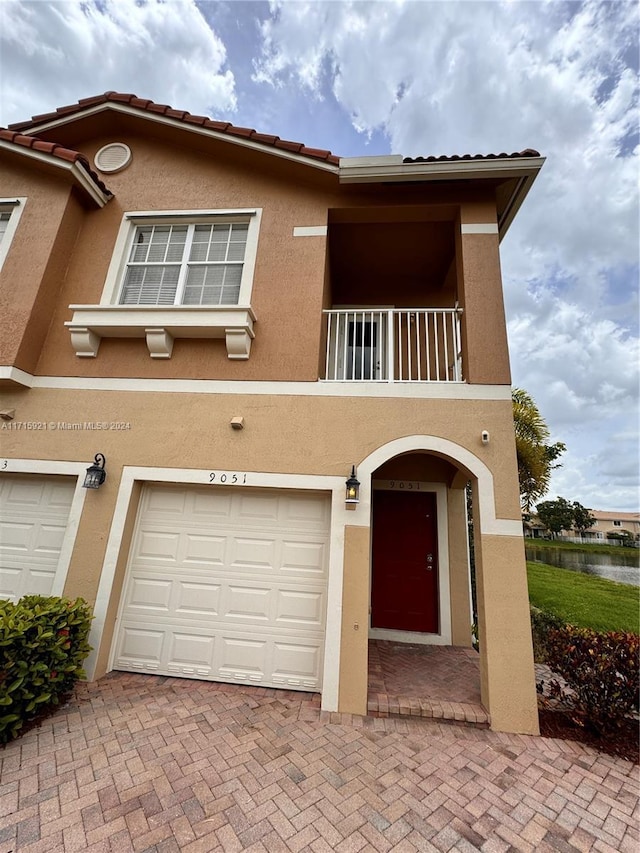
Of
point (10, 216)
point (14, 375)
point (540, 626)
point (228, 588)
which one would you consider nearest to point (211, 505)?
point (228, 588)

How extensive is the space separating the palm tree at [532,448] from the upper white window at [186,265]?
9245 mm

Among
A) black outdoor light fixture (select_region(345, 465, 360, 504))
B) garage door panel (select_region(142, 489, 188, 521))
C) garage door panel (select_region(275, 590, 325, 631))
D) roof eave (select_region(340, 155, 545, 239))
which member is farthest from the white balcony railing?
garage door panel (select_region(275, 590, 325, 631))

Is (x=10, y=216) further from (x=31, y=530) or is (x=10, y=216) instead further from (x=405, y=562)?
(x=405, y=562)

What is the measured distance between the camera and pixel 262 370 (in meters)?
5.36

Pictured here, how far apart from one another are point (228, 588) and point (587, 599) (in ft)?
44.2

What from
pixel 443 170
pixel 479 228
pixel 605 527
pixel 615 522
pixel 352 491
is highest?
pixel 443 170

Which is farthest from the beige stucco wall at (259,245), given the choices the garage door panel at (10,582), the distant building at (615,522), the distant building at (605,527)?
the distant building at (615,522)

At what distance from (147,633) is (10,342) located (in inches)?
193

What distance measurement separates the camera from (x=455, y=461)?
4.79 m

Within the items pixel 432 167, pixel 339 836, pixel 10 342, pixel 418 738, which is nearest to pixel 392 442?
pixel 418 738

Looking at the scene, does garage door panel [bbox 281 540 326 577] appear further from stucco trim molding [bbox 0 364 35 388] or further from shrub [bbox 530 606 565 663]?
stucco trim molding [bbox 0 364 35 388]

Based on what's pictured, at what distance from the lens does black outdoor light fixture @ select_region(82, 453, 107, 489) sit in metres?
4.96

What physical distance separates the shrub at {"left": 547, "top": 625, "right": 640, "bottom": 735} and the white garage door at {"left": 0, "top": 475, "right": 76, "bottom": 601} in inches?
277

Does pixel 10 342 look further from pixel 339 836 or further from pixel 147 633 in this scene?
pixel 339 836
